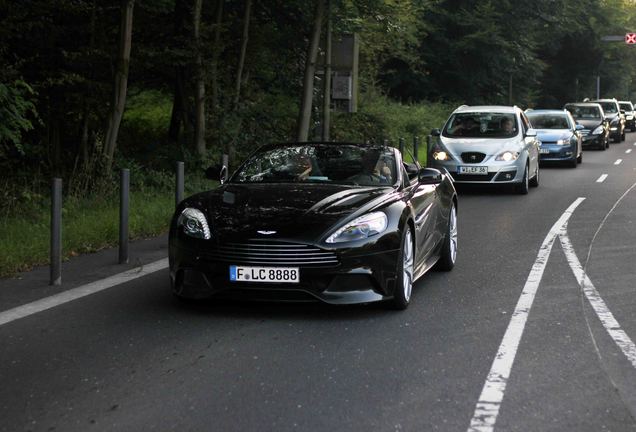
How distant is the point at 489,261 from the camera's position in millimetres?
10867

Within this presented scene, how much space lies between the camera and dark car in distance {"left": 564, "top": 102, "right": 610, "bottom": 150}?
3797 cm

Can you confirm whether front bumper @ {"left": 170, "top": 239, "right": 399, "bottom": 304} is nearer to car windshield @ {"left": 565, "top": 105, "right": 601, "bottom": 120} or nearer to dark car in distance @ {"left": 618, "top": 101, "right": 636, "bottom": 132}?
car windshield @ {"left": 565, "top": 105, "right": 601, "bottom": 120}

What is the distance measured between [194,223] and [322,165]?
163 cm

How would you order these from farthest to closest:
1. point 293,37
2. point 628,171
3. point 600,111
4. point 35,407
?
point 600,111, point 628,171, point 293,37, point 35,407

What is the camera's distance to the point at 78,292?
8.77 meters

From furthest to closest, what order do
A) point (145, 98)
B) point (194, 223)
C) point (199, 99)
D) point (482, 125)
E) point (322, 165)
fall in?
point (145, 98) → point (482, 125) → point (199, 99) → point (322, 165) → point (194, 223)

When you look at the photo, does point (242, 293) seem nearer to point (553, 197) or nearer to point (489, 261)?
point (489, 261)

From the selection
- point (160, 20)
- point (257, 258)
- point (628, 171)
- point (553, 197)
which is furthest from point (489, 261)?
point (628, 171)

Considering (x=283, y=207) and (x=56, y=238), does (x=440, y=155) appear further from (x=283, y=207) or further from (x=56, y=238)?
(x=283, y=207)

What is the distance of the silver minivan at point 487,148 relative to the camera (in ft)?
63.6

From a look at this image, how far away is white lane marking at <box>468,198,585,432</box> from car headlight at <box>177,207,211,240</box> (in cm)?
226

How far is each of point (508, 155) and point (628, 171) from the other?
832 cm

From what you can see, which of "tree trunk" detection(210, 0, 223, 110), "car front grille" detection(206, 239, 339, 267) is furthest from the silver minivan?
"car front grille" detection(206, 239, 339, 267)

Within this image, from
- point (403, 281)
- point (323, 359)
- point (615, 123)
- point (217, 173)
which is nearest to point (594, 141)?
point (615, 123)
